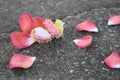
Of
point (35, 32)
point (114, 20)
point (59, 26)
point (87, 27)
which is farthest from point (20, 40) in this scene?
point (114, 20)

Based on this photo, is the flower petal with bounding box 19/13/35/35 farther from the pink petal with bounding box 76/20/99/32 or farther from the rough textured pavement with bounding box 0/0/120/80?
the pink petal with bounding box 76/20/99/32

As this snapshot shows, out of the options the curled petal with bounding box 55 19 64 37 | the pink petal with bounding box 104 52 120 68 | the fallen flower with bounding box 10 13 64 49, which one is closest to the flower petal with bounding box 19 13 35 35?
the fallen flower with bounding box 10 13 64 49

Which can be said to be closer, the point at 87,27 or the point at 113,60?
the point at 113,60

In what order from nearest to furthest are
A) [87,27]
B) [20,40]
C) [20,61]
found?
[20,61]
[20,40]
[87,27]

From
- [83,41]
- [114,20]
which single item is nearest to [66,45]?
[83,41]

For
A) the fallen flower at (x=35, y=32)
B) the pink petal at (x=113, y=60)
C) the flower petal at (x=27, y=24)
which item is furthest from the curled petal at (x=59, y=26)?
the pink petal at (x=113, y=60)

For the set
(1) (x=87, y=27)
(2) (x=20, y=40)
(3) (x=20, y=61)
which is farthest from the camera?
(1) (x=87, y=27)

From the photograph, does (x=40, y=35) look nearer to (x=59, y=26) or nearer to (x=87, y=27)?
(x=59, y=26)
